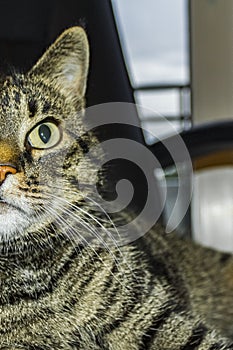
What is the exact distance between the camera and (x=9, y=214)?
72 centimetres

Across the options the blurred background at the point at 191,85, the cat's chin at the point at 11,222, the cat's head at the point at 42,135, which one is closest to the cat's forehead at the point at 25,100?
the cat's head at the point at 42,135

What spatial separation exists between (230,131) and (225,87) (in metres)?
0.87

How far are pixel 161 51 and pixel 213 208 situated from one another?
0.61 metres

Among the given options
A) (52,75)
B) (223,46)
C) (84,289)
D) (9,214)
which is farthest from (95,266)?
(223,46)

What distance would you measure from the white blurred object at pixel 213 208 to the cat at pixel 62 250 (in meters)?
1.09

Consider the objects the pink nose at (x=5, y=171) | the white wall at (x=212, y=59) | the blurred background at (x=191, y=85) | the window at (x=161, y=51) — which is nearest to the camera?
the pink nose at (x=5, y=171)

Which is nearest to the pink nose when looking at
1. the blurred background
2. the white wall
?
the blurred background

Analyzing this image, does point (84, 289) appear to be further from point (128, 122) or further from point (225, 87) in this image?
point (225, 87)

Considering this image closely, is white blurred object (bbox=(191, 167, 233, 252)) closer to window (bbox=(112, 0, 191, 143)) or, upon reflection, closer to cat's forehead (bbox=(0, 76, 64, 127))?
window (bbox=(112, 0, 191, 143))

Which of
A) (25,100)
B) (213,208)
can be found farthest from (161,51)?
(25,100)

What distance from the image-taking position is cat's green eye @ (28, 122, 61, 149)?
2.51ft

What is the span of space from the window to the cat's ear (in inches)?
48.1

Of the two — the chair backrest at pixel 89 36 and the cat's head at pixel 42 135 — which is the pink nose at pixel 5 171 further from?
the chair backrest at pixel 89 36

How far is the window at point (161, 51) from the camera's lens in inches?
84.0
